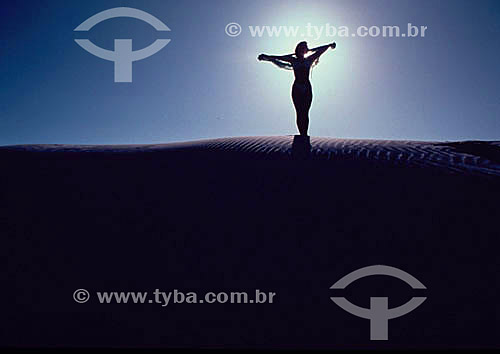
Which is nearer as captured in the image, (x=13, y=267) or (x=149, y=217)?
Result: (x=13, y=267)

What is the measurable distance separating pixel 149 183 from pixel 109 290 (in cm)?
109

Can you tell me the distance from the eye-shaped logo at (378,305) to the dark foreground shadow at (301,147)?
1.36 m

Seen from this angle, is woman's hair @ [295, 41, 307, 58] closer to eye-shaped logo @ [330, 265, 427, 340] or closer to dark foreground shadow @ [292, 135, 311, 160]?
dark foreground shadow @ [292, 135, 311, 160]

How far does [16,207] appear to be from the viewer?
11.0 feet

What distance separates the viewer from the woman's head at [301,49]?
446 centimetres

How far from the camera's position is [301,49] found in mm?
4469

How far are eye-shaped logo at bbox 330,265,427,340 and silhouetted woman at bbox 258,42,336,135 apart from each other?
7.47 ft

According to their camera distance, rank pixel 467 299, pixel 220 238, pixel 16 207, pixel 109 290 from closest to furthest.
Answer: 1. pixel 467 299
2. pixel 109 290
3. pixel 220 238
4. pixel 16 207

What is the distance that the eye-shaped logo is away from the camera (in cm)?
259

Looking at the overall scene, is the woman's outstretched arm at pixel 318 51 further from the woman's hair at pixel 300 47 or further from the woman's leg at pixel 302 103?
the woman's leg at pixel 302 103

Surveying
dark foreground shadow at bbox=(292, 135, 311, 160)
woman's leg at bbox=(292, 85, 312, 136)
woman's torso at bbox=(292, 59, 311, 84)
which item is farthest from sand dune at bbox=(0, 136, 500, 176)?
woman's torso at bbox=(292, 59, 311, 84)

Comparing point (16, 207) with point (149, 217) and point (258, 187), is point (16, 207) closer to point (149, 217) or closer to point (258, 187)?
point (149, 217)

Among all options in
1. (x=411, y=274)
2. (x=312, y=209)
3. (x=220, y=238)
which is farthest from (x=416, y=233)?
(x=220, y=238)

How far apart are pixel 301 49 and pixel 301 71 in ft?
0.89
